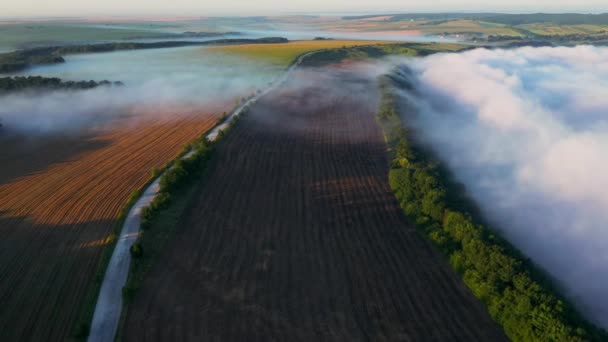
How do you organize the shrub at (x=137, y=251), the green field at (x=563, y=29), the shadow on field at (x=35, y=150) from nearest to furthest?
the shrub at (x=137, y=251) < the shadow on field at (x=35, y=150) < the green field at (x=563, y=29)

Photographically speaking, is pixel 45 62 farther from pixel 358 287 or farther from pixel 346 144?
pixel 358 287

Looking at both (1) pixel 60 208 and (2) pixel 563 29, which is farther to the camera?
(2) pixel 563 29

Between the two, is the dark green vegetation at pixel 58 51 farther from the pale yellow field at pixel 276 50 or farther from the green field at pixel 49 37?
the pale yellow field at pixel 276 50

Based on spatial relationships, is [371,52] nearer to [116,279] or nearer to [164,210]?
[164,210]

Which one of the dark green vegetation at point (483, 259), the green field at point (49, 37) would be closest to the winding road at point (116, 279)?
the dark green vegetation at point (483, 259)

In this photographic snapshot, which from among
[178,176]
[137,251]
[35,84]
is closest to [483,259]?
[137,251]
